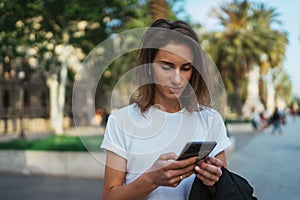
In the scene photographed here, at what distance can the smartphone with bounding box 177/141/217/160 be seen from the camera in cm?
114

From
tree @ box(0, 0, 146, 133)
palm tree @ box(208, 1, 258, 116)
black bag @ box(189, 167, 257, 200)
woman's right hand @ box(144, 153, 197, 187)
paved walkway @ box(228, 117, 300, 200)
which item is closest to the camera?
woman's right hand @ box(144, 153, 197, 187)

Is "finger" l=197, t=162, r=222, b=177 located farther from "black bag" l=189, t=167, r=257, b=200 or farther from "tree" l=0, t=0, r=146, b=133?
"tree" l=0, t=0, r=146, b=133

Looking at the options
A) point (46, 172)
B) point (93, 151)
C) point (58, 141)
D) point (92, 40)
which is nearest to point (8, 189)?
point (46, 172)

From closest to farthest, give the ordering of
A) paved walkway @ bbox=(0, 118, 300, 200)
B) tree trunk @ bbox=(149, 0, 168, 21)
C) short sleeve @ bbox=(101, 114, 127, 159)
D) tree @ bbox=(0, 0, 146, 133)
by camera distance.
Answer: short sleeve @ bbox=(101, 114, 127, 159) → paved walkway @ bbox=(0, 118, 300, 200) → tree trunk @ bbox=(149, 0, 168, 21) → tree @ bbox=(0, 0, 146, 133)

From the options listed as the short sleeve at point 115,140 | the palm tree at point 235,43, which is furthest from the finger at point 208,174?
the palm tree at point 235,43

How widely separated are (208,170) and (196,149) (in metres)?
0.10

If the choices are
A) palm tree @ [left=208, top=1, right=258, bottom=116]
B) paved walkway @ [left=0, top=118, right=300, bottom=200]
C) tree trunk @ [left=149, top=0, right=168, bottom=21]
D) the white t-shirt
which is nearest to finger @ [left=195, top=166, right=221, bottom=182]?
the white t-shirt

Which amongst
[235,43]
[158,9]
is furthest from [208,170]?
[235,43]

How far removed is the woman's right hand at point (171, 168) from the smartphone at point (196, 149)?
14 millimetres

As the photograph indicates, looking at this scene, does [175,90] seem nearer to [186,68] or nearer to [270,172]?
[186,68]

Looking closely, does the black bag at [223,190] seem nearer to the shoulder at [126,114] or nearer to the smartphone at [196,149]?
the smartphone at [196,149]

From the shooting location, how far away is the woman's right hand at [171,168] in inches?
44.8

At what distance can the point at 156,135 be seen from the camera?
1485mm

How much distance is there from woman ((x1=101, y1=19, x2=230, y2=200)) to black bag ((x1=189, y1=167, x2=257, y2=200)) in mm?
67
